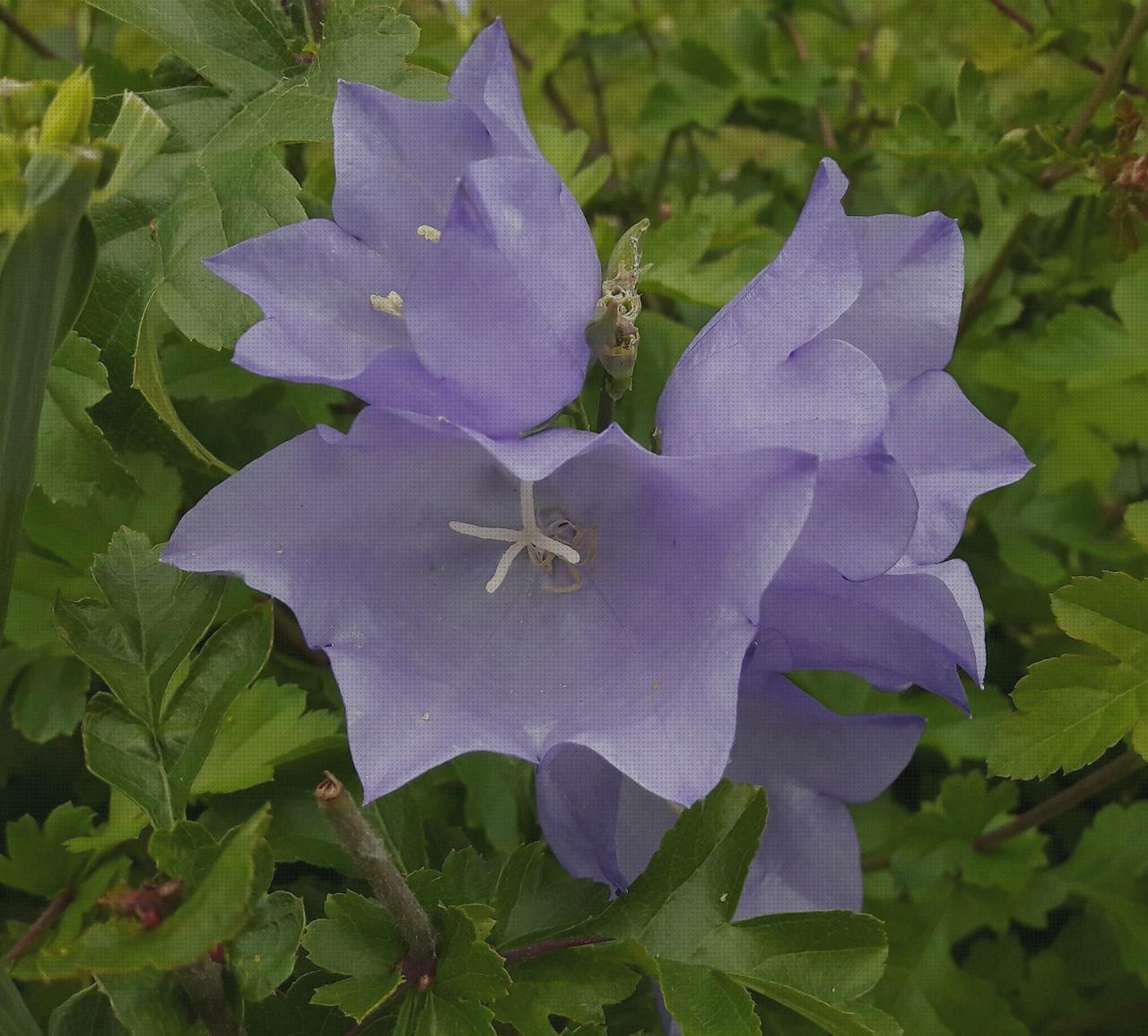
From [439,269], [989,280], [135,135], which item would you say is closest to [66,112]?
[135,135]

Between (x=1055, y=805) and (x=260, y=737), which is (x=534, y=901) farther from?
(x=1055, y=805)

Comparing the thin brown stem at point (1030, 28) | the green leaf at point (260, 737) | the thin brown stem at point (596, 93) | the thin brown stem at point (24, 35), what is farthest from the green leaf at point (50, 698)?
the thin brown stem at point (1030, 28)

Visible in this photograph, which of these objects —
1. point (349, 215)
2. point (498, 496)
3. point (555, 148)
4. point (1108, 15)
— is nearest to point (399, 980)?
point (498, 496)

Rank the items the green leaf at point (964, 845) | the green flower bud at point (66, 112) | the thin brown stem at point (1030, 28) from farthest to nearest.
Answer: the thin brown stem at point (1030, 28), the green leaf at point (964, 845), the green flower bud at point (66, 112)

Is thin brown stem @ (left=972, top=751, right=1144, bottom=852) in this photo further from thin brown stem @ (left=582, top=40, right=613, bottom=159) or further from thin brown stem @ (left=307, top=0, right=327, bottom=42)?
thin brown stem @ (left=582, top=40, right=613, bottom=159)

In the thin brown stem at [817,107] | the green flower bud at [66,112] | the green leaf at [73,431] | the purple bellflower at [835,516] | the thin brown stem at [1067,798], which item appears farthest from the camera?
the thin brown stem at [817,107]

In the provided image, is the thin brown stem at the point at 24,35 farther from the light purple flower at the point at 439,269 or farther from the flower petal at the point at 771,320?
the flower petal at the point at 771,320

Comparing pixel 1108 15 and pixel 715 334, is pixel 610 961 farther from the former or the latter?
pixel 1108 15
